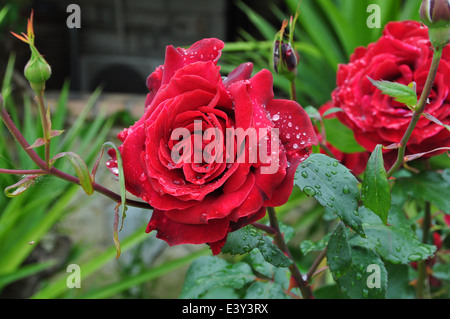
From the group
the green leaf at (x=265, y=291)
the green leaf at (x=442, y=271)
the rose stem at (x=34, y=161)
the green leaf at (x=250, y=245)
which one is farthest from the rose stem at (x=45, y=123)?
the green leaf at (x=442, y=271)

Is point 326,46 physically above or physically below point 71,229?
above

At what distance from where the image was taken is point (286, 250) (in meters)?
0.34

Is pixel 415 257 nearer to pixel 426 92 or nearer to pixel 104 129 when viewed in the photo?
pixel 426 92

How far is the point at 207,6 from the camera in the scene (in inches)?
109

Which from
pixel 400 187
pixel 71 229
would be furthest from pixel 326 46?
pixel 71 229

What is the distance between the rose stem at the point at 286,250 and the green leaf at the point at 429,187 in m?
0.16

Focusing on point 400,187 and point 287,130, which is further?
point 400,187

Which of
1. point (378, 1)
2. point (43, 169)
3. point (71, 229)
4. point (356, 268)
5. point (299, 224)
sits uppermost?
point (378, 1)

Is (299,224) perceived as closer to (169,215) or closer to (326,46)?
(326,46)

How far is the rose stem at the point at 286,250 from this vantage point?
1.02ft

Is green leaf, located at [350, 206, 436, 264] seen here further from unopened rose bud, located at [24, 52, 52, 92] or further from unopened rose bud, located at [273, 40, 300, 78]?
unopened rose bud, located at [24, 52, 52, 92]

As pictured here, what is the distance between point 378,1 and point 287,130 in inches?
48.9

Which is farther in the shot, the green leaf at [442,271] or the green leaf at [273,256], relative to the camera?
the green leaf at [442,271]

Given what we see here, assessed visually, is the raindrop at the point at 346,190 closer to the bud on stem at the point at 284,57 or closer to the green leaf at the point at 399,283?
the bud on stem at the point at 284,57
